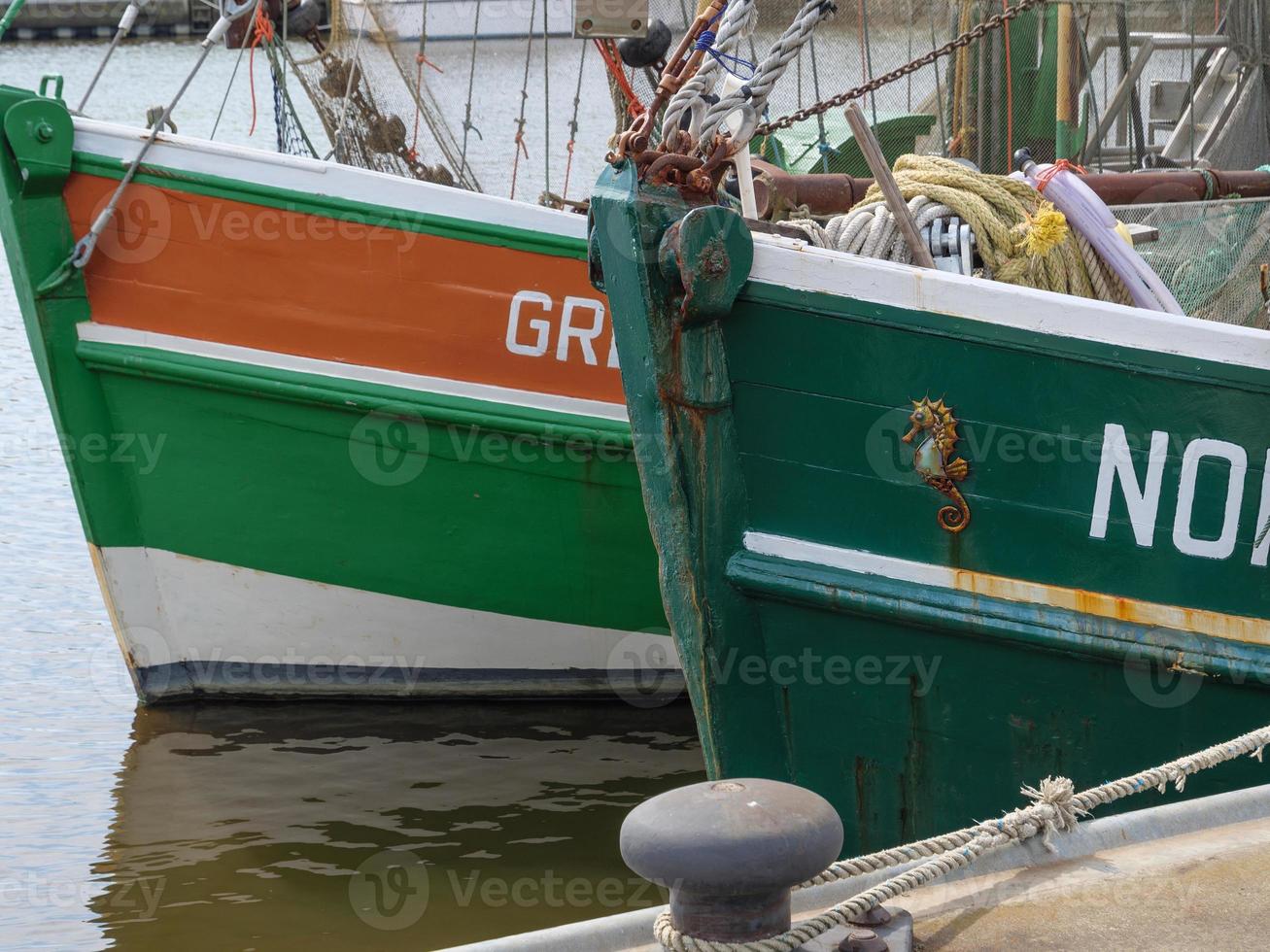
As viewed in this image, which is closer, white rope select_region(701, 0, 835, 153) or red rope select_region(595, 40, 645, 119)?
white rope select_region(701, 0, 835, 153)

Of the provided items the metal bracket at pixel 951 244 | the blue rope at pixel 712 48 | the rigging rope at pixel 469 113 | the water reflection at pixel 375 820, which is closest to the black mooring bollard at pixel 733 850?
the blue rope at pixel 712 48

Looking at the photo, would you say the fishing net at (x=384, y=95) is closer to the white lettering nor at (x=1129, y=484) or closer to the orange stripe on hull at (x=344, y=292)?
the orange stripe on hull at (x=344, y=292)

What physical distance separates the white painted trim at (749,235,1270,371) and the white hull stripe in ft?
2.00

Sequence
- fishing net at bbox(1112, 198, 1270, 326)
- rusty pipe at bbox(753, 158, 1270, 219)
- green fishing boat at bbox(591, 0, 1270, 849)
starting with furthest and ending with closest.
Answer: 1. rusty pipe at bbox(753, 158, 1270, 219)
2. fishing net at bbox(1112, 198, 1270, 326)
3. green fishing boat at bbox(591, 0, 1270, 849)

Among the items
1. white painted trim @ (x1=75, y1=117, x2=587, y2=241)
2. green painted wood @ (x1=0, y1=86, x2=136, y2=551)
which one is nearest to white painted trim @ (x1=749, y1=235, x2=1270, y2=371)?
white painted trim @ (x1=75, y1=117, x2=587, y2=241)

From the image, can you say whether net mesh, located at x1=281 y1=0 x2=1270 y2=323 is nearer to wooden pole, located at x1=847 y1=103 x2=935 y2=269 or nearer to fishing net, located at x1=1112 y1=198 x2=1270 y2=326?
fishing net, located at x1=1112 y1=198 x2=1270 y2=326

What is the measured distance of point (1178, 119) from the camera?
8.12 meters

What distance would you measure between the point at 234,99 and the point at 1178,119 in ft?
58.6

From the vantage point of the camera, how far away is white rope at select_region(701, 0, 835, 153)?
136 inches

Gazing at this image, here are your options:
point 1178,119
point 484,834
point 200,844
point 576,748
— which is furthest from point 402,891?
point 1178,119

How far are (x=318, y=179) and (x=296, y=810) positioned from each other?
2.33m

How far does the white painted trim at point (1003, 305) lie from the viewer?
3510 millimetres

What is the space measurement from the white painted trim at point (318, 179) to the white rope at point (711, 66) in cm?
204

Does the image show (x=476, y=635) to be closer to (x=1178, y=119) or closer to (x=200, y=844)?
(x=200, y=844)
